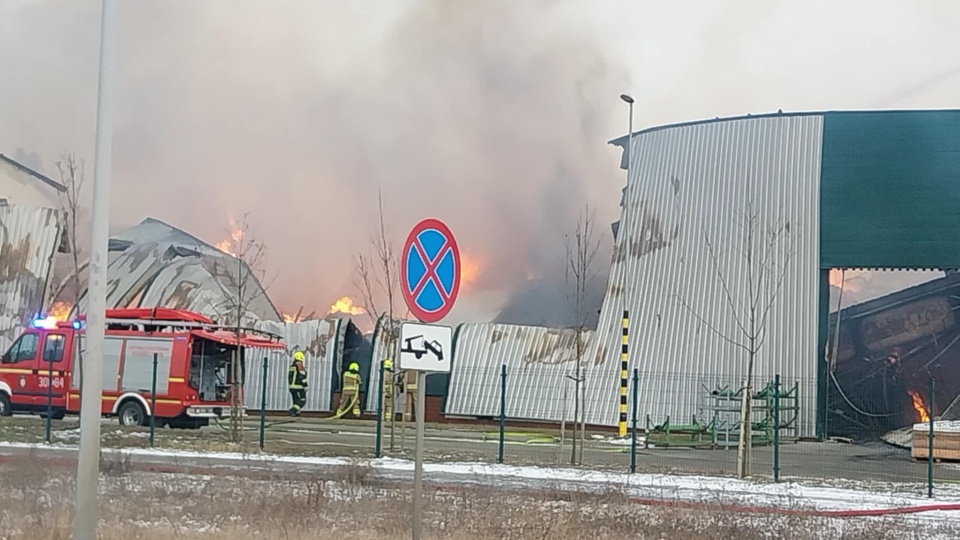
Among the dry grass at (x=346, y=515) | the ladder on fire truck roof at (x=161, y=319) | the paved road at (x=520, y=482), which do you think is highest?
the ladder on fire truck roof at (x=161, y=319)

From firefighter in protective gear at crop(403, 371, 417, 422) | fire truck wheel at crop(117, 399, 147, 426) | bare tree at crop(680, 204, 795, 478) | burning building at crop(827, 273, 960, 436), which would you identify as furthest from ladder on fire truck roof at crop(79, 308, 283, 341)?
burning building at crop(827, 273, 960, 436)

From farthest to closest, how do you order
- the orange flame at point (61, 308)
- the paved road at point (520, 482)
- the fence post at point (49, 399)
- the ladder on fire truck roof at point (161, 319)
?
1. the orange flame at point (61, 308)
2. the ladder on fire truck roof at point (161, 319)
3. the fence post at point (49, 399)
4. the paved road at point (520, 482)

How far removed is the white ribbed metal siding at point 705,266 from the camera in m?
26.7

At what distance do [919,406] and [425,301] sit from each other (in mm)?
24756

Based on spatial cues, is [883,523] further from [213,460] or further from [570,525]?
[213,460]

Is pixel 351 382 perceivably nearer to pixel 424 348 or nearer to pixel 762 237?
pixel 762 237

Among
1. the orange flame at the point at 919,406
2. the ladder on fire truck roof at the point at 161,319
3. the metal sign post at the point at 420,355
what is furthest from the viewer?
the orange flame at the point at 919,406

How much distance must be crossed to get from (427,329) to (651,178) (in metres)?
23.3

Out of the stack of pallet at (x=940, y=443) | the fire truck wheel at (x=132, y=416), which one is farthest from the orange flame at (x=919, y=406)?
the fire truck wheel at (x=132, y=416)

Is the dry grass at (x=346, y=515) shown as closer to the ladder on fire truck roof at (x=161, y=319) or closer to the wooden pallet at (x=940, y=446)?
the wooden pallet at (x=940, y=446)

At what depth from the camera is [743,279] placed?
1103 inches

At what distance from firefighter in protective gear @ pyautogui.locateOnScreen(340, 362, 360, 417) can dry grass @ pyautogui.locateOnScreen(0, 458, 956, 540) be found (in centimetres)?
1660

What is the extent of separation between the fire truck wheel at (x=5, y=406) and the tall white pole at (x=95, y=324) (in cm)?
1636

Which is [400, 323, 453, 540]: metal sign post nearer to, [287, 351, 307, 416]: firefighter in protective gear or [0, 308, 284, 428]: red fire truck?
[0, 308, 284, 428]: red fire truck
